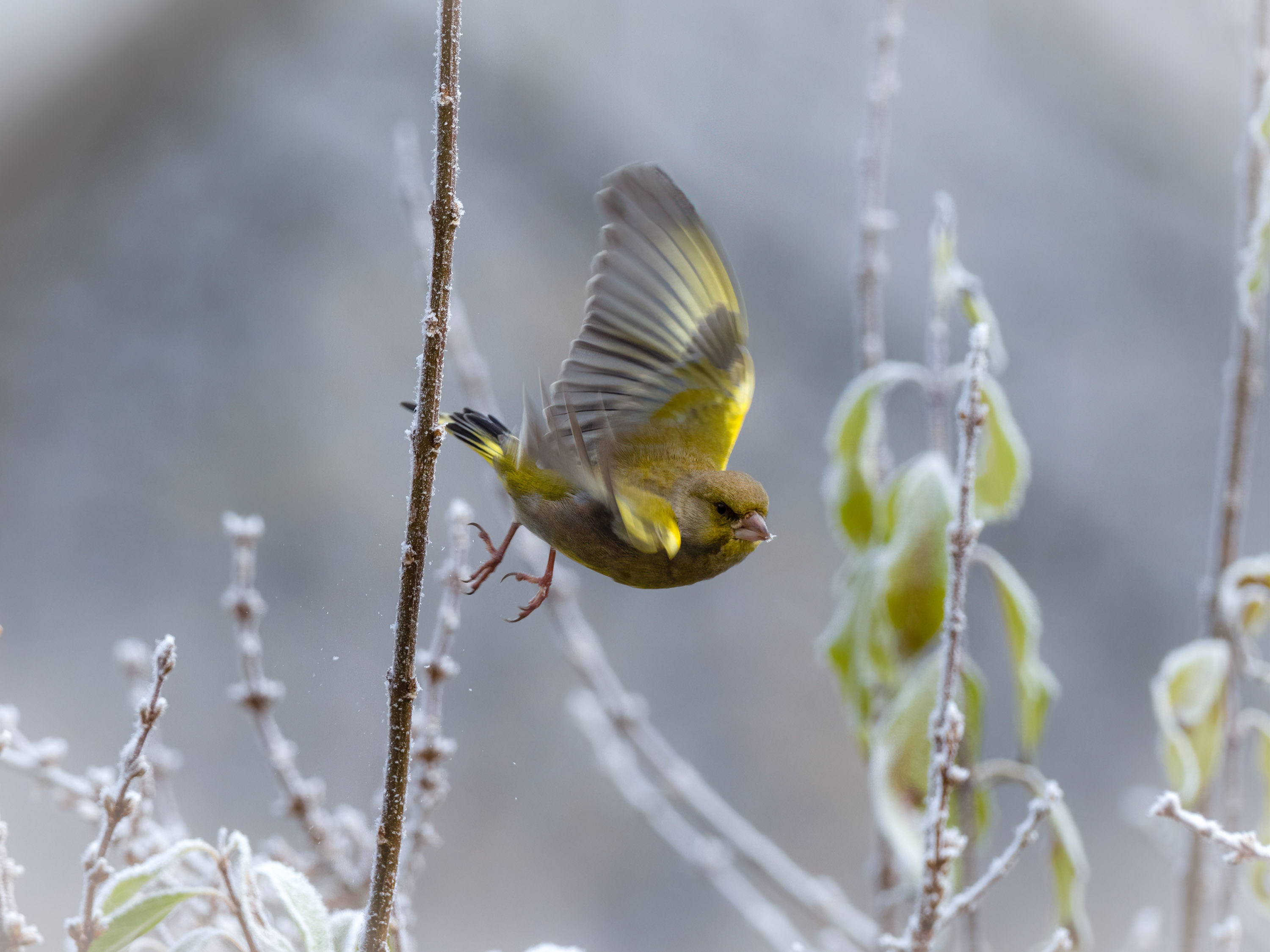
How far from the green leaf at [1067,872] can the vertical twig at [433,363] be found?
0.35m

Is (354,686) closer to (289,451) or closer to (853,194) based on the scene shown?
(289,451)

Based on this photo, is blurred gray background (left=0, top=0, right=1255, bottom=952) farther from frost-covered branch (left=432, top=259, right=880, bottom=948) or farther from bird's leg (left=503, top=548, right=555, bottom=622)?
bird's leg (left=503, top=548, right=555, bottom=622)

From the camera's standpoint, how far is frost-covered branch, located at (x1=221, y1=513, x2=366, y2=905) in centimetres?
40

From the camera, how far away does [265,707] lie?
40 centimetres

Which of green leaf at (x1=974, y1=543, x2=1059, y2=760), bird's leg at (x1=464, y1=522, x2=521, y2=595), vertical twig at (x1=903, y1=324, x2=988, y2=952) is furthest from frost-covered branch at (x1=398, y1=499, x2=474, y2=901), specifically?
green leaf at (x1=974, y1=543, x2=1059, y2=760)

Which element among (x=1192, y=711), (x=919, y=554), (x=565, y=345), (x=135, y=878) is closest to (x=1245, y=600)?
(x=1192, y=711)

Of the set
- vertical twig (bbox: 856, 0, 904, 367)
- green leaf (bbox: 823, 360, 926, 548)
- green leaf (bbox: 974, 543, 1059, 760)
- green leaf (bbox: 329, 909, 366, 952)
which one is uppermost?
vertical twig (bbox: 856, 0, 904, 367)

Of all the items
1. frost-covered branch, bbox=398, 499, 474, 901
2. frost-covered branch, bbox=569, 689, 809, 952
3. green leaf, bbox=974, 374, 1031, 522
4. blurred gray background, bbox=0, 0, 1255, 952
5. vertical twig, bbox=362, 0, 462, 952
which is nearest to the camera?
vertical twig, bbox=362, 0, 462, 952

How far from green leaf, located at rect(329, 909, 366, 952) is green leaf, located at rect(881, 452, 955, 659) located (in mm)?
288

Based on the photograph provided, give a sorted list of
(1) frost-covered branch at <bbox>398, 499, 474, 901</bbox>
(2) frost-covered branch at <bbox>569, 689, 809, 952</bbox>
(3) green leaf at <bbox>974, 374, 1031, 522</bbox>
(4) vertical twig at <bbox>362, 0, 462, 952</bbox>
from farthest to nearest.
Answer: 1. (2) frost-covered branch at <bbox>569, 689, 809, 952</bbox>
2. (3) green leaf at <bbox>974, 374, 1031, 522</bbox>
3. (1) frost-covered branch at <bbox>398, 499, 474, 901</bbox>
4. (4) vertical twig at <bbox>362, 0, 462, 952</bbox>

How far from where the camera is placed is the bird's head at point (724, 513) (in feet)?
0.99

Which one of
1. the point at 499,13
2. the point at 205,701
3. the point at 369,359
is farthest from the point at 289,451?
the point at 499,13

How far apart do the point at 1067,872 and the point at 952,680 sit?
0.25 m

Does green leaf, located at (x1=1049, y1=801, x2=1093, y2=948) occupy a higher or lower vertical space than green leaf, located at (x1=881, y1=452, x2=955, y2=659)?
lower
